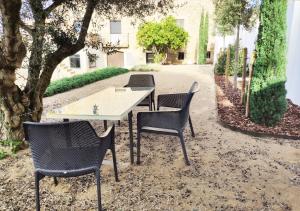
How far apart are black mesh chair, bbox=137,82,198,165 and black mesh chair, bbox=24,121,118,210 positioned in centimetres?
105

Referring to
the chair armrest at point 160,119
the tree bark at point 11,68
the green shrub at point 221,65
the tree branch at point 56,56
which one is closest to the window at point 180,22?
the green shrub at point 221,65

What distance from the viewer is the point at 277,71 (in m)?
4.71

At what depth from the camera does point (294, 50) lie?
6.16 m

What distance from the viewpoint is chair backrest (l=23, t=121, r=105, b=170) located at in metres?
1.98

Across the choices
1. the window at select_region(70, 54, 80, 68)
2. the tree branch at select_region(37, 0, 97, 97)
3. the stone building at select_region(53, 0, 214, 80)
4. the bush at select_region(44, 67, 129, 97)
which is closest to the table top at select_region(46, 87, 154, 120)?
the tree branch at select_region(37, 0, 97, 97)

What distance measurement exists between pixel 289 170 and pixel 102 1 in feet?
12.8

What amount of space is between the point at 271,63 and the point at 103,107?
Result: 321 centimetres

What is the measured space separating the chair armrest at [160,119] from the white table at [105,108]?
173 millimetres

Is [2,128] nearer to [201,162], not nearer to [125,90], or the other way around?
[125,90]

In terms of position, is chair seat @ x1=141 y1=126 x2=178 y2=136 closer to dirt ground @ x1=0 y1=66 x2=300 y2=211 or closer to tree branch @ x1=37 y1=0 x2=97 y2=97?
dirt ground @ x1=0 y1=66 x2=300 y2=211

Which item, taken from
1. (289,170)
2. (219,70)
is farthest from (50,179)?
(219,70)

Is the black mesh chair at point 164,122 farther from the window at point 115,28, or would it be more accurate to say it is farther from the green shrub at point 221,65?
the window at point 115,28

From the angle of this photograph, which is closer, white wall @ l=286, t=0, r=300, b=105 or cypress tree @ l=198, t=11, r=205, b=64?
white wall @ l=286, t=0, r=300, b=105

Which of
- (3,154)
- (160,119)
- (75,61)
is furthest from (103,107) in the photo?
(75,61)
